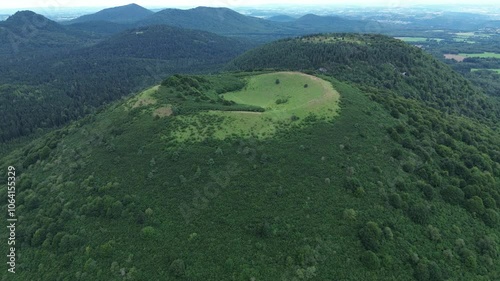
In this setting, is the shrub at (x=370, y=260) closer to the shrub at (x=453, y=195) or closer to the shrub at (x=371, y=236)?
the shrub at (x=371, y=236)

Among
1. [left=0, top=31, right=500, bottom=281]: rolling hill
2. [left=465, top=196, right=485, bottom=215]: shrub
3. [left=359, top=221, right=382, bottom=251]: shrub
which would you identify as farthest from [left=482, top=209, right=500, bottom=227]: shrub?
[left=359, top=221, right=382, bottom=251]: shrub

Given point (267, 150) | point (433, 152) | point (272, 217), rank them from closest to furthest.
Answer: point (272, 217) < point (267, 150) < point (433, 152)

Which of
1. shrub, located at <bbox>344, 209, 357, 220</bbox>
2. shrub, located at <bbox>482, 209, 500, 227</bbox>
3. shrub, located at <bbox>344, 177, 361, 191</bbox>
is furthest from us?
shrub, located at <bbox>482, 209, 500, 227</bbox>

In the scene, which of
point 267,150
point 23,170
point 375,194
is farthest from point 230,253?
point 23,170

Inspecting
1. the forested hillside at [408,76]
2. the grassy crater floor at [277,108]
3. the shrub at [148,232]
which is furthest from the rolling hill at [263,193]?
the forested hillside at [408,76]

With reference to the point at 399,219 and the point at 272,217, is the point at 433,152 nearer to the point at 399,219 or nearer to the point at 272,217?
the point at 399,219

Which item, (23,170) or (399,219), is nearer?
(399,219)

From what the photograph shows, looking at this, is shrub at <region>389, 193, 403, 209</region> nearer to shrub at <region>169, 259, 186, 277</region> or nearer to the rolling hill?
the rolling hill
